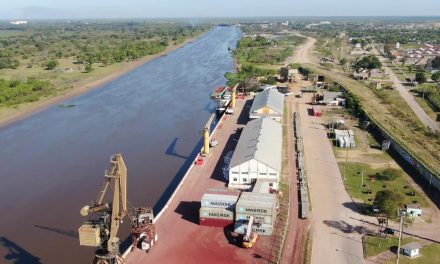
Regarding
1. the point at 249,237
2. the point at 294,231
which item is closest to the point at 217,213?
the point at 249,237

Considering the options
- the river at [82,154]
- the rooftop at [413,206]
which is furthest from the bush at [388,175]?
the river at [82,154]

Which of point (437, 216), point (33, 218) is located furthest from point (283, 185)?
point (33, 218)

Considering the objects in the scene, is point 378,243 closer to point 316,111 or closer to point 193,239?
point 193,239

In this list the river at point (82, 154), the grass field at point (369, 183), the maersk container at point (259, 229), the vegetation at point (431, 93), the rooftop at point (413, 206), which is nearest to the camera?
the maersk container at point (259, 229)

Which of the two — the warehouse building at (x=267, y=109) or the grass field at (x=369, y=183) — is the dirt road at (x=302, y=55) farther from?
the grass field at (x=369, y=183)

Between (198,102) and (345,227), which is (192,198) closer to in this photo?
(345,227)

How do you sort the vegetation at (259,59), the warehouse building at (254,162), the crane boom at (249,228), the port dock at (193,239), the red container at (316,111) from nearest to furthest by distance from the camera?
the port dock at (193,239) → the crane boom at (249,228) → the warehouse building at (254,162) → the red container at (316,111) → the vegetation at (259,59)

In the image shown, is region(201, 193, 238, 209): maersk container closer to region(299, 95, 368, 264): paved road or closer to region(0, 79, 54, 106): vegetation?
region(299, 95, 368, 264): paved road
